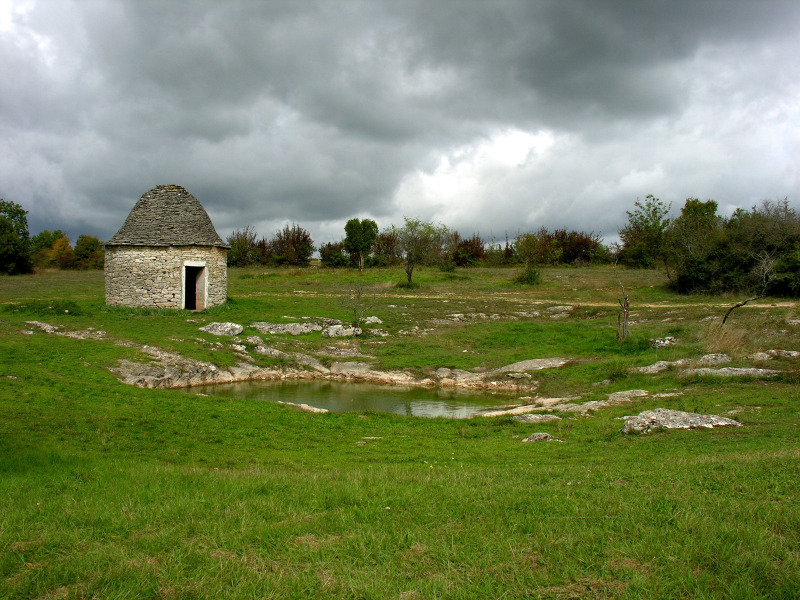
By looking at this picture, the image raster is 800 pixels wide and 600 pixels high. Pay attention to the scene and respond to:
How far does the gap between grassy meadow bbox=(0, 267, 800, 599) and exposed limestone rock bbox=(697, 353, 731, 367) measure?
0.50 m

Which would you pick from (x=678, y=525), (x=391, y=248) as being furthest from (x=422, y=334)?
(x=391, y=248)

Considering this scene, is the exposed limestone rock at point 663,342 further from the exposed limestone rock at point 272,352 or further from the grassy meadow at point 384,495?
the exposed limestone rock at point 272,352

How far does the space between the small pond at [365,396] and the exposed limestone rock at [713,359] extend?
6777 millimetres

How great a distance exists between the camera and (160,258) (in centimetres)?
2902

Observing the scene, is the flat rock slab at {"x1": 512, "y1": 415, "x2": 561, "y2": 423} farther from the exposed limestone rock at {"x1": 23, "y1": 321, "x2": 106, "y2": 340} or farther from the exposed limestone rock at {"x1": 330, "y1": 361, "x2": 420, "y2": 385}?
the exposed limestone rock at {"x1": 23, "y1": 321, "x2": 106, "y2": 340}

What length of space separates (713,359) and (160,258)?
87.3ft

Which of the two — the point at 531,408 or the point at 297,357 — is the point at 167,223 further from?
the point at 531,408

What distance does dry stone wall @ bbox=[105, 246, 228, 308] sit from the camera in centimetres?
2886

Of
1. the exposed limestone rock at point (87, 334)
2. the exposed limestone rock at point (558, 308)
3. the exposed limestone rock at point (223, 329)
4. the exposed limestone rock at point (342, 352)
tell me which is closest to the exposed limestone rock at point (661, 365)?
the exposed limestone rock at point (342, 352)

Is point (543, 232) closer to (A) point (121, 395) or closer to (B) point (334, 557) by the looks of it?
(A) point (121, 395)

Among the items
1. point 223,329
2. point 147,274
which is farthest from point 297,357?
point 147,274

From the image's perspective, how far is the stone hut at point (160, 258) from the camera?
1137 inches

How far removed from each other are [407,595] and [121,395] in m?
14.0

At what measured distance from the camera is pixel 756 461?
7.85 metres
